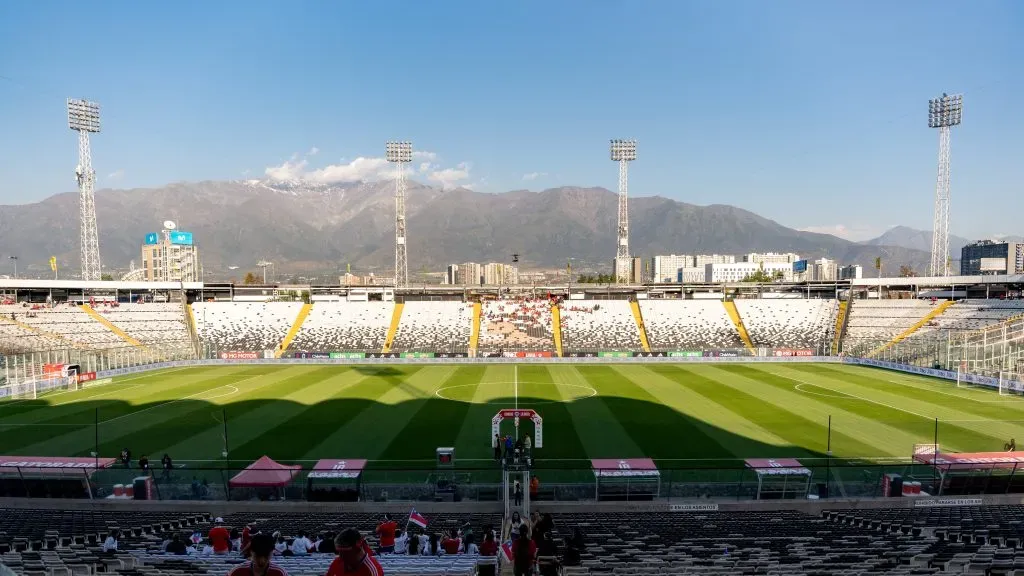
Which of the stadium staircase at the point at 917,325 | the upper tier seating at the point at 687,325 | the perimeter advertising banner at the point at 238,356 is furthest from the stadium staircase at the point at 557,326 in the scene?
the perimeter advertising banner at the point at 238,356

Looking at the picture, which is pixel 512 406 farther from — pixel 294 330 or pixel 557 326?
pixel 294 330

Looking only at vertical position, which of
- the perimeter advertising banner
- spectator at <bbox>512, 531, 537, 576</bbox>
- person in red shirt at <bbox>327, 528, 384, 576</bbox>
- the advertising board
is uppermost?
the advertising board

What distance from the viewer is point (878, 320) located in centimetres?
6412

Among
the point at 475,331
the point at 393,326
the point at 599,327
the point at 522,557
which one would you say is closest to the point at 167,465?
the point at 522,557

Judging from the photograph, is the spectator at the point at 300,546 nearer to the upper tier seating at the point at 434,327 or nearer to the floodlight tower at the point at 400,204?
the upper tier seating at the point at 434,327

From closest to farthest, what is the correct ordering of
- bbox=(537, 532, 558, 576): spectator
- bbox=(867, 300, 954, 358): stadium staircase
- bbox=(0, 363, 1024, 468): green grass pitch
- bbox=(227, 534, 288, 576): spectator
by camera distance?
1. bbox=(227, 534, 288, 576): spectator
2. bbox=(537, 532, 558, 576): spectator
3. bbox=(0, 363, 1024, 468): green grass pitch
4. bbox=(867, 300, 954, 358): stadium staircase

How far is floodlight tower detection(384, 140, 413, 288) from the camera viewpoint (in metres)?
82.6

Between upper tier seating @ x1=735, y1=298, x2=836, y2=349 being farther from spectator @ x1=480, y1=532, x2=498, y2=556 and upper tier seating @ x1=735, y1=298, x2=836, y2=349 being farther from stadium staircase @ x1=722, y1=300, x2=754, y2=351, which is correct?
spectator @ x1=480, y1=532, x2=498, y2=556

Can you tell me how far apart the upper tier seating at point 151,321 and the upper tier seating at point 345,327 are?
42.7 ft

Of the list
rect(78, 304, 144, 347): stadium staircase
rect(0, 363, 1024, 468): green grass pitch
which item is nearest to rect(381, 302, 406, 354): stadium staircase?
rect(0, 363, 1024, 468): green grass pitch

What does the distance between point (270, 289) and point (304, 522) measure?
6854cm

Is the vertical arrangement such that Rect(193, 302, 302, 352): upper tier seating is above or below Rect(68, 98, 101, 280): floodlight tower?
below

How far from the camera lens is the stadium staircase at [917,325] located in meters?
56.4

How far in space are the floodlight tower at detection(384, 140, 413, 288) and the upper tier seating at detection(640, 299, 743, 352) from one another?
36328 millimetres
